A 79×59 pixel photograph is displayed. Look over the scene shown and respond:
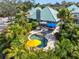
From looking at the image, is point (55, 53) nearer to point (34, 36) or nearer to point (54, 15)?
point (34, 36)

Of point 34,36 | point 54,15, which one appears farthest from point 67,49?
point 54,15

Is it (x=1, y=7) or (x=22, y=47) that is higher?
(x=1, y=7)

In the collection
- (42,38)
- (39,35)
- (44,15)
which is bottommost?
(42,38)

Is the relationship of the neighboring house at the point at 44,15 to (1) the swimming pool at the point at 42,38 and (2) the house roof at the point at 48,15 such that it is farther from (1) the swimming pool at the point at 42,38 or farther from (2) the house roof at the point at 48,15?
(1) the swimming pool at the point at 42,38

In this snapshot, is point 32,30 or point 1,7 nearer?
point 32,30

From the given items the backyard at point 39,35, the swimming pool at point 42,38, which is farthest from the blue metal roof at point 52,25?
the swimming pool at point 42,38

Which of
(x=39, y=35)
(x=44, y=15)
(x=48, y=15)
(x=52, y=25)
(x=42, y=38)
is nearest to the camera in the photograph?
(x=42, y=38)

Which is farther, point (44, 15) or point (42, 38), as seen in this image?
point (44, 15)

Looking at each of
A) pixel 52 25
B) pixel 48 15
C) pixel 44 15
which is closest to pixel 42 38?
pixel 52 25

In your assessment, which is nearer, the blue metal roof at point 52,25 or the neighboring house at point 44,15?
the blue metal roof at point 52,25

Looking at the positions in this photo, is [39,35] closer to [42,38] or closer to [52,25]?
[42,38]

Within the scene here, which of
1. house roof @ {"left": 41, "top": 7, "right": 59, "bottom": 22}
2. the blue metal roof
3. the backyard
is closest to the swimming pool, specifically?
the backyard
